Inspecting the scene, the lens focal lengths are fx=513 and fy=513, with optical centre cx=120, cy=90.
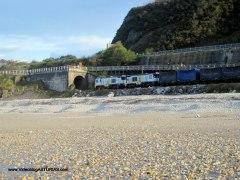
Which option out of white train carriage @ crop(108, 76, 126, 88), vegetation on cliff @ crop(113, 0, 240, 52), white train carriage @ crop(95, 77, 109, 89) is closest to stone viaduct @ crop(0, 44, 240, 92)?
white train carriage @ crop(95, 77, 109, 89)

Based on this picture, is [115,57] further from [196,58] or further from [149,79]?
[149,79]

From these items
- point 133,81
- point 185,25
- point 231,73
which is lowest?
point 133,81

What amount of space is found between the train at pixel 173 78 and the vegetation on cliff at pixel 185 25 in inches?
893

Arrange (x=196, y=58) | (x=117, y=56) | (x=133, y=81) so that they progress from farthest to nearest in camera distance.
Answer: (x=117, y=56), (x=196, y=58), (x=133, y=81)

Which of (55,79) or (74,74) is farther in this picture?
(55,79)

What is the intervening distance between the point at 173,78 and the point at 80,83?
19613mm

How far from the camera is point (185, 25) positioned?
96.8m

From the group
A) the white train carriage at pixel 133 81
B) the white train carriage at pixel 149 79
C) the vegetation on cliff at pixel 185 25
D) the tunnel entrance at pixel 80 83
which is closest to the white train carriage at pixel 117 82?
the white train carriage at pixel 133 81

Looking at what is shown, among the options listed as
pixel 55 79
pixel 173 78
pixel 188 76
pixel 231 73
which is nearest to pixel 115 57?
pixel 55 79

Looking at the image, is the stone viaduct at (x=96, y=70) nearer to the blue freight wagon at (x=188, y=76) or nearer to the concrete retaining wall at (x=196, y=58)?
the concrete retaining wall at (x=196, y=58)

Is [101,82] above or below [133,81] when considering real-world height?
below

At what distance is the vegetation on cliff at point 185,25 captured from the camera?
92.5 meters

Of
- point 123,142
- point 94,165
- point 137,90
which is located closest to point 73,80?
point 137,90

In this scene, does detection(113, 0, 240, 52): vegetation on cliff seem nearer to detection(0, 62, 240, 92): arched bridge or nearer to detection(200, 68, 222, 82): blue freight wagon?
detection(0, 62, 240, 92): arched bridge
